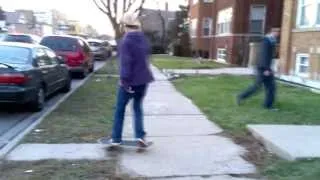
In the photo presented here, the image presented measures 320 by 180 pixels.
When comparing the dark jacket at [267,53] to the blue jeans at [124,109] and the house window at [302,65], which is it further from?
the house window at [302,65]

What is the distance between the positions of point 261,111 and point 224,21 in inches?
921

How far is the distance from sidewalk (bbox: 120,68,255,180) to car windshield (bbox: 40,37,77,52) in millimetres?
8970

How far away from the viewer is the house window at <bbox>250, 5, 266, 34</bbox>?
29922 millimetres

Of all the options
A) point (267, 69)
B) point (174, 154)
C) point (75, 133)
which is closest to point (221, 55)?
point (267, 69)

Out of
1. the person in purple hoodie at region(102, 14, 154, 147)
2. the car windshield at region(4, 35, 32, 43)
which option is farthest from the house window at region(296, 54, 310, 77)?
the car windshield at region(4, 35, 32, 43)

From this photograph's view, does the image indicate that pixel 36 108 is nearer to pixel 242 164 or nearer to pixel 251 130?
pixel 251 130

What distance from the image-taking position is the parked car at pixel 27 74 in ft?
33.3

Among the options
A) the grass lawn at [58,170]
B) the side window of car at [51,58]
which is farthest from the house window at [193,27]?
the grass lawn at [58,170]

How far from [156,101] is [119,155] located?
5.67 m

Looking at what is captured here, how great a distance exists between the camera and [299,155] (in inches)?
251

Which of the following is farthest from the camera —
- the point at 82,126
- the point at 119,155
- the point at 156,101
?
the point at 156,101

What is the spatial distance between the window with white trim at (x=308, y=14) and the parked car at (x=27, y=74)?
8.08 metres

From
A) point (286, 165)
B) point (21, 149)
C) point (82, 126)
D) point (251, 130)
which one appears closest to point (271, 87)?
point (251, 130)

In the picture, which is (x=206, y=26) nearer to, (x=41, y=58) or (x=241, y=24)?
(x=241, y=24)
